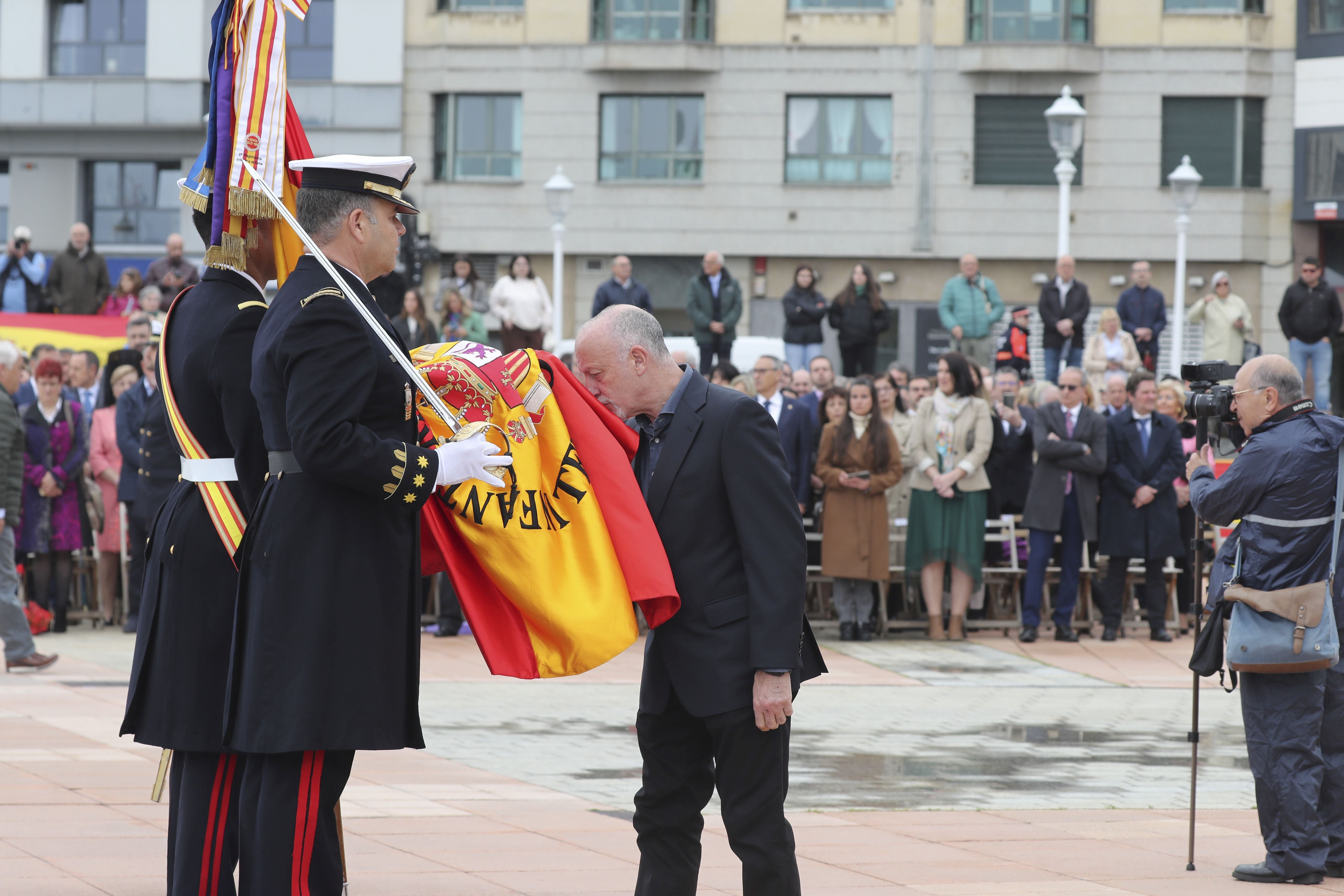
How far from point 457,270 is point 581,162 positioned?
15437 millimetres

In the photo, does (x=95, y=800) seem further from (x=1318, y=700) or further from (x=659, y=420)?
(x=1318, y=700)

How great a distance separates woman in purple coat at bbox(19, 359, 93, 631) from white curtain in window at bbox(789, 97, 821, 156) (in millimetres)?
22924

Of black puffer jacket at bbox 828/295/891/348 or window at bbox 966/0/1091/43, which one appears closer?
black puffer jacket at bbox 828/295/891/348

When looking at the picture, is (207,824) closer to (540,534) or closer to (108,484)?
(540,534)

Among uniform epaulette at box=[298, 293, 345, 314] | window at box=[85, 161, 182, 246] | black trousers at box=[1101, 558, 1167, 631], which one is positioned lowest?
black trousers at box=[1101, 558, 1167, 631]

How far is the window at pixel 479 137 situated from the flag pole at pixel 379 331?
→ 31.9 metres

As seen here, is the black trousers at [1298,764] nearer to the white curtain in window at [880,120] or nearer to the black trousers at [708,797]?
the black trousers at [708,797]

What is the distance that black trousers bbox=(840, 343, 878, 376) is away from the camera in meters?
21.6

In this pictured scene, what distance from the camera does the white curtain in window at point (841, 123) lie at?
35.7 metres

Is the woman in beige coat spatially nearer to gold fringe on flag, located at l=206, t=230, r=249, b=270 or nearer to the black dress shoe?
the black dress shoe

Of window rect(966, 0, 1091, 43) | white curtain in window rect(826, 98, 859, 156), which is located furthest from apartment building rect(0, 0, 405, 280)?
window rect(966, 0, 1091, 43)

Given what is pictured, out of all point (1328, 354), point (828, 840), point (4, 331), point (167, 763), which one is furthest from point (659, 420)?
point (1328, 354)

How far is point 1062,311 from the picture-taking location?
22.4 meters

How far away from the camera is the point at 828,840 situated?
7281mm
